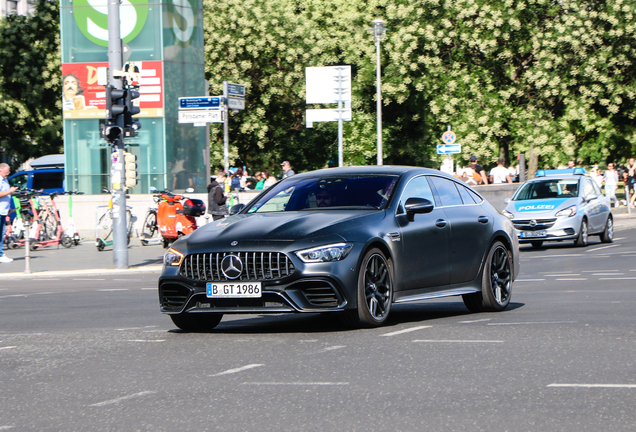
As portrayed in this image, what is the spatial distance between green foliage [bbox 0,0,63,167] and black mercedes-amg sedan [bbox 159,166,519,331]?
42.4 metres

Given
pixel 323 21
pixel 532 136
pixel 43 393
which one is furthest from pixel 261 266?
pixel 323 21

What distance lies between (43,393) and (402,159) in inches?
1765

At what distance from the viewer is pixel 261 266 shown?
840 centimetres

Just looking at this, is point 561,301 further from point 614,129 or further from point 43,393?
point 614,129

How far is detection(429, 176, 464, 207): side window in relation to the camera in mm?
10219

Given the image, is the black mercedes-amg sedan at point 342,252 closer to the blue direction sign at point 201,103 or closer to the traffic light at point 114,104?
the traffic light at point 114,104

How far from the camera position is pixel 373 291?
348 inches

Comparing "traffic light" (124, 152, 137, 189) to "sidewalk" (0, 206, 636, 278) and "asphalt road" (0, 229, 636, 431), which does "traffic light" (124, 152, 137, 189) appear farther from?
"asphalt road" (0, 229, 636, 431)

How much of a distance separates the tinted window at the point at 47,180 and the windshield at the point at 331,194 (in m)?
33.6

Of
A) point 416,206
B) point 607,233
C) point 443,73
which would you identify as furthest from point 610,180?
point 416,206

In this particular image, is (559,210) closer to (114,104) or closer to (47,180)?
(114,104)

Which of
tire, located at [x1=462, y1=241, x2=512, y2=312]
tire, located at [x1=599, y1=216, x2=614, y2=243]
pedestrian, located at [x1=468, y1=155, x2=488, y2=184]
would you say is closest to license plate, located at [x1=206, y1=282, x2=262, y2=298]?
tire, located at [x1=462, y1=241, x2=512, y2=312]

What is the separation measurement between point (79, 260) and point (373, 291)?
13.9 meters

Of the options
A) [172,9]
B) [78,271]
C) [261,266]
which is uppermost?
[172,9]
